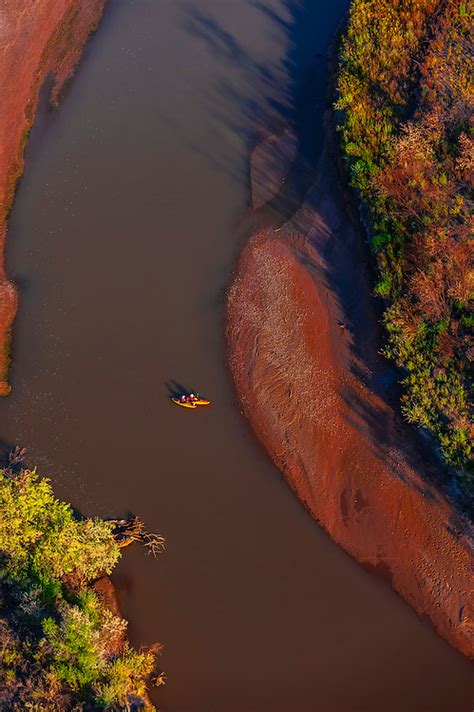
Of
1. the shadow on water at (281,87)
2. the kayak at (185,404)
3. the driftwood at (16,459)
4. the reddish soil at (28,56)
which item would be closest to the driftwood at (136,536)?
the driftwood at (16,459)

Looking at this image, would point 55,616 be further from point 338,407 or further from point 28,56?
point 28,56

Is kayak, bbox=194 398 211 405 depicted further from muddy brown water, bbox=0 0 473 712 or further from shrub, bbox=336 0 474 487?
shrub, bbox=336 0 474 487

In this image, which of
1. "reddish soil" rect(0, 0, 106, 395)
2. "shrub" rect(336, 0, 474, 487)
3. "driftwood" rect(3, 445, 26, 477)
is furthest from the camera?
"reddish soil" rect(0, 0, 106, 395)

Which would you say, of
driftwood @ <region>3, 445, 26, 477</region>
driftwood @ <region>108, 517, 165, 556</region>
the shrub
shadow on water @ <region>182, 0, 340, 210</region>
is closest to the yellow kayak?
driftwood @ <region>108, 517, 165, 556</region>

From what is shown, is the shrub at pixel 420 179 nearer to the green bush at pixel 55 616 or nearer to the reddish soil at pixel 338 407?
the reddish soil at pixel 338 407

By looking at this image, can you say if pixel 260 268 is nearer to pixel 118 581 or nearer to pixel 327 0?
pixel 118 581

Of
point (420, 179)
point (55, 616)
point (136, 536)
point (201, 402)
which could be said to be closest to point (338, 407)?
point (201, 402)

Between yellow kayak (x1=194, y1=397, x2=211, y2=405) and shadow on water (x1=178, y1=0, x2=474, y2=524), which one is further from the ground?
shadow on water (x1=178, y1=0, x2=474, y2=524)
